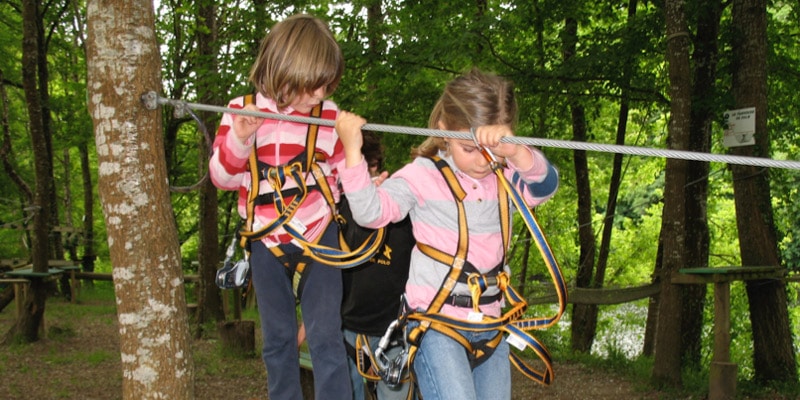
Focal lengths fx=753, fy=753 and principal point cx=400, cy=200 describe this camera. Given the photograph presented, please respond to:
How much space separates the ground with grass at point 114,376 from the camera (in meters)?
8.12

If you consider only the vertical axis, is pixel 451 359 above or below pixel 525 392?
above

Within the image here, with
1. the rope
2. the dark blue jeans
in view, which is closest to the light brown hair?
the rope

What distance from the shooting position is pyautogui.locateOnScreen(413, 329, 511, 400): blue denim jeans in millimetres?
2479

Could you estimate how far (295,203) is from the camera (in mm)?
2885

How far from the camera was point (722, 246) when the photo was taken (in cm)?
1756

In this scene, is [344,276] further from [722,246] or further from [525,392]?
[722,246]

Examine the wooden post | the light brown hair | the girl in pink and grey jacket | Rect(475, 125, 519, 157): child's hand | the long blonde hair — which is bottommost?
the wooden post

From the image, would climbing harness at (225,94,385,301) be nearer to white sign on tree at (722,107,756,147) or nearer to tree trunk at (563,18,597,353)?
white sign on tree at (722,107,756,147)

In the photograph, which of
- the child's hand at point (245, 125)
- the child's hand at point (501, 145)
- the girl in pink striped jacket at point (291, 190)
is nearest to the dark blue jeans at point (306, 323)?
the girl in pink striped jacket at point (291, 190)

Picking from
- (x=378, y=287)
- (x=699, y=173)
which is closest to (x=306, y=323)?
Result: (x=378, y=287)

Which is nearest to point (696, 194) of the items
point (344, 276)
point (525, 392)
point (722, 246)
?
point (525, 392)

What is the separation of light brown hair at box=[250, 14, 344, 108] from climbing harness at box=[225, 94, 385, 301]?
13cm

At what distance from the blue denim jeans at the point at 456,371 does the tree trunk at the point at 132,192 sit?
94 centimetres

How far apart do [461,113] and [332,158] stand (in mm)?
642
